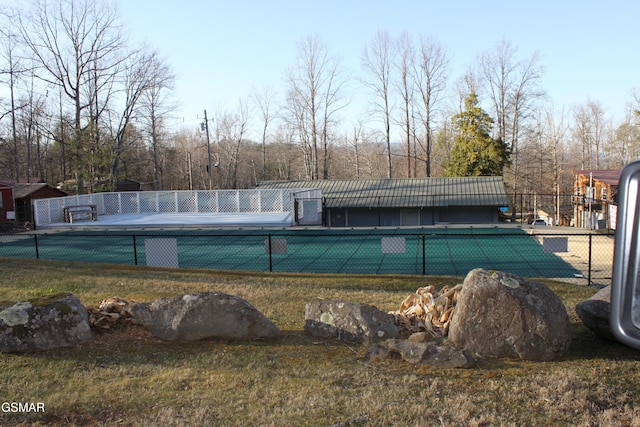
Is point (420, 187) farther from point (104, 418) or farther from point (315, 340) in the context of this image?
point (104, 418)

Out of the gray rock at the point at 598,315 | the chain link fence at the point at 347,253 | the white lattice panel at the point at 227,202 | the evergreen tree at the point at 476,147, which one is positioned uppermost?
the evergreen tree at the point at 476,147

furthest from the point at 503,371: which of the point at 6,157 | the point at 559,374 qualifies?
the point at 6,157

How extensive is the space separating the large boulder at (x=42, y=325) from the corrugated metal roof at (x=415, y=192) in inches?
960

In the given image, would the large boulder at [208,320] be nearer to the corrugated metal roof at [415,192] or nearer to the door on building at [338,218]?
the corrugated metal roof at [415,192]

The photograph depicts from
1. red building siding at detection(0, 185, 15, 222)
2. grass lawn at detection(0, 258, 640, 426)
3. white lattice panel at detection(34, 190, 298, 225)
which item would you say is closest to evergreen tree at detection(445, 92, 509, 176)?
white lattice panel at detection(34, 190, 298, 225)

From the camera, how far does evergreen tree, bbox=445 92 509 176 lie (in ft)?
116

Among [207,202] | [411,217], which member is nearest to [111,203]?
[207,202]

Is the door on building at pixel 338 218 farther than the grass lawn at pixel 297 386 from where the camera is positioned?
Yes

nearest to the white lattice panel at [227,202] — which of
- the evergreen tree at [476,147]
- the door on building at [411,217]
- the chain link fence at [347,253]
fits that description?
the chain link fence at [347,253]

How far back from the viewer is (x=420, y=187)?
30.5 metres

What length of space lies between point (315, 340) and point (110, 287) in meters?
5.27

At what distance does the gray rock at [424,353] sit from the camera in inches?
195

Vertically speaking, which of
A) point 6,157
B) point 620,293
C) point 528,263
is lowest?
point 528,263

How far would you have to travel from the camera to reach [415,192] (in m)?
30.1
